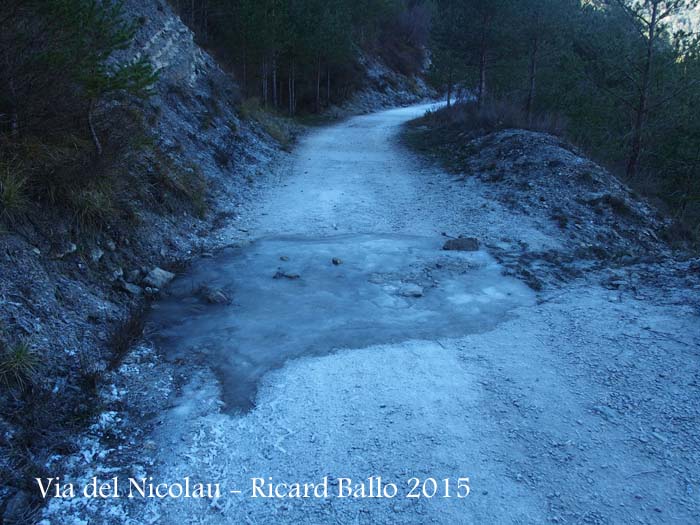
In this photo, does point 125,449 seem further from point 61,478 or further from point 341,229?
point 341,229

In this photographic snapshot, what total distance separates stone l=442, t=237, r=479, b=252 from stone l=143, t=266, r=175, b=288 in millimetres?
4181

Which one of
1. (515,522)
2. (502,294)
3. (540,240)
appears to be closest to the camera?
(515,522)

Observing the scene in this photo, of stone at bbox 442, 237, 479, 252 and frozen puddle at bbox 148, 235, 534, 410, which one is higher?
stone at bbox 442, 237, 479, 252

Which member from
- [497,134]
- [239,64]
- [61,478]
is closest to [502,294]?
[61,478]

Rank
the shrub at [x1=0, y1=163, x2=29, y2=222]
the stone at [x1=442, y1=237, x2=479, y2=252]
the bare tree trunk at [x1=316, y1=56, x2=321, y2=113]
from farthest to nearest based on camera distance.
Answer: the bare tree trunk at [x1=316, y1=56, x2=321, y2=113]
the stone at [x1=442, y1=237, x2=479, y2=252]
the shrub at [x1=0, y1=163, x2=29, y2=222]

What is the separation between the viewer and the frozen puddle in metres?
4.84

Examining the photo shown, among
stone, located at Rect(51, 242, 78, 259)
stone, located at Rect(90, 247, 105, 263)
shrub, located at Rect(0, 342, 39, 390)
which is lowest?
shrub, located at Rect(0, 342, 39, 390)

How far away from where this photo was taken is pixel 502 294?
6.09 metres

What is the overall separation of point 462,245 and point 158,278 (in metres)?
4.57

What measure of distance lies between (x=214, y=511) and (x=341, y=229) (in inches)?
234

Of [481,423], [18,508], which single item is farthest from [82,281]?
[481,423]

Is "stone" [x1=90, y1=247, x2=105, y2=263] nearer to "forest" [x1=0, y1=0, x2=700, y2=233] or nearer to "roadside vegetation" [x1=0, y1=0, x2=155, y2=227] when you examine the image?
"roadside vegetation" [x1=0, y1=0, x2=155, y2=227]

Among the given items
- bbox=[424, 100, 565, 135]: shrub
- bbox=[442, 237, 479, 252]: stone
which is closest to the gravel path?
bbox=[442, 237, 479, 252]: stone

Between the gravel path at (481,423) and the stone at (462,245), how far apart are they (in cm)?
153
